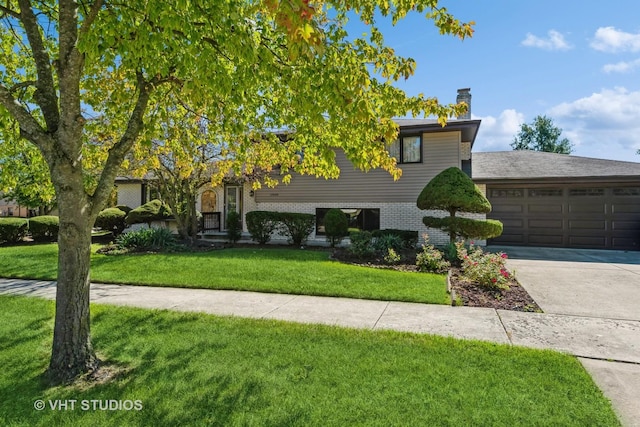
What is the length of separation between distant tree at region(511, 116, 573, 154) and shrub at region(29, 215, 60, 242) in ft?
146

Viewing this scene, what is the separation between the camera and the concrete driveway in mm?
3152

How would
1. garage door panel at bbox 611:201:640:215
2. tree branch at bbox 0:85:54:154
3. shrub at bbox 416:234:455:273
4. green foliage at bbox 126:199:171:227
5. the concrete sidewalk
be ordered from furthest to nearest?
green foliage at bbox 126:199:171:227, garage door panel at bbox 611:201:640:215, shrub at bbox 416:234:455:273, the concrete sidewalk, tree branch at bbox 0:85:54:154

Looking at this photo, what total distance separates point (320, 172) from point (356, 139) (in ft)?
5.17

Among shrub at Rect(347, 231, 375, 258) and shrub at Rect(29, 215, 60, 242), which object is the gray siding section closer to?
shrub at Rect(347, 231, 375, 258)

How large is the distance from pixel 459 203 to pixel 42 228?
16.4m

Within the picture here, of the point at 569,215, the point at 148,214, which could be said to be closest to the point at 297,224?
the point at 148,214

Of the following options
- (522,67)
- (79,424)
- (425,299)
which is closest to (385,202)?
(522,67)

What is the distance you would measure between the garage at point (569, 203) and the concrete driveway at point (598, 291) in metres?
1.14

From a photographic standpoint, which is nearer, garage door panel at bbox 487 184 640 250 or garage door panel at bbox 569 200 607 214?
garage door panel at bbox 487 184 640 250

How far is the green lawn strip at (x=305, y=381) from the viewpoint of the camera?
2.70m

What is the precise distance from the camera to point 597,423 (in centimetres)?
257

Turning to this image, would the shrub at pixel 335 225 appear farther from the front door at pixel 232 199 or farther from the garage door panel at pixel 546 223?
the garage door panel at pixel 546 223

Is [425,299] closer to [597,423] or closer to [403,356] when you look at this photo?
[403,356]

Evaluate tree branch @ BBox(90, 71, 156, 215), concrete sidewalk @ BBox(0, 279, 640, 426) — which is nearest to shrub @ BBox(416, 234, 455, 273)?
concrete sidewalk @ BBox(0, 279, 640, 426)
